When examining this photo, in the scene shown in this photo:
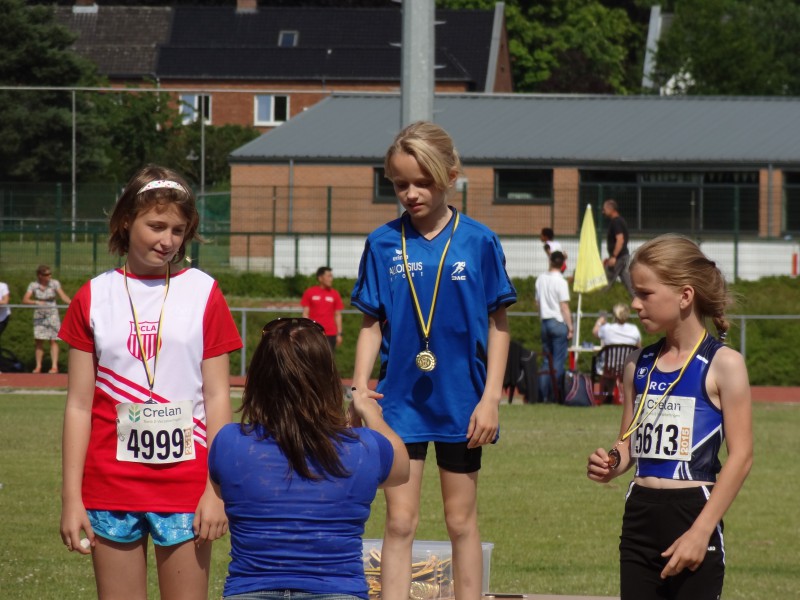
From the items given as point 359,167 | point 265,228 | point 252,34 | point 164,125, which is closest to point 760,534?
point 265,228

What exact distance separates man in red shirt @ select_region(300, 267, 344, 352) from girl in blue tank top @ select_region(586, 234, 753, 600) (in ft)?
52.2

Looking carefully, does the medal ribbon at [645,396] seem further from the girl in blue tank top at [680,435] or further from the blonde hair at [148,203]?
the blonde hair at [148,203]

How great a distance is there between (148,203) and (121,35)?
7653cm

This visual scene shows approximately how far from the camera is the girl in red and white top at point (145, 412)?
4.64m

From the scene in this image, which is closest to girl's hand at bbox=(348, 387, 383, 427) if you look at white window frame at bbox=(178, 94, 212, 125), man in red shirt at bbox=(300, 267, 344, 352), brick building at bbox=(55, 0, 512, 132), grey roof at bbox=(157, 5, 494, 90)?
man in red shirt at bbox=(300, 267, 344, 352)

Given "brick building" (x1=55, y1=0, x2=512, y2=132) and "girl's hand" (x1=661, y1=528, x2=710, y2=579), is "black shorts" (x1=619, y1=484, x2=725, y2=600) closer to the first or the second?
"girl's hand" (x1=661, y1=528, x2=710, y2=579)

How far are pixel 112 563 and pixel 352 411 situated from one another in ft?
3.15

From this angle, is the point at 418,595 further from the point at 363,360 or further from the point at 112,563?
the point at 112,563

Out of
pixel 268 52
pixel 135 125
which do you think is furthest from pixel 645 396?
pixel 268 52

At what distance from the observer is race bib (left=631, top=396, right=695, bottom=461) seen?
466 cm

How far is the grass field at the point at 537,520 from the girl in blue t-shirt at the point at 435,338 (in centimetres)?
253

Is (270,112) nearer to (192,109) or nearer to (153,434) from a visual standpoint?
(192,109)

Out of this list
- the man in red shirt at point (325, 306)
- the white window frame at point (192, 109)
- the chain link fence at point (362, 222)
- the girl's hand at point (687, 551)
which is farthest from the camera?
the white window frame at point (192, 109)

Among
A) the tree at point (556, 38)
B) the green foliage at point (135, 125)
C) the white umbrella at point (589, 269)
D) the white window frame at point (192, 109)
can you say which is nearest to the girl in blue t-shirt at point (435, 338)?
the white umbrella at point (589, 269)
